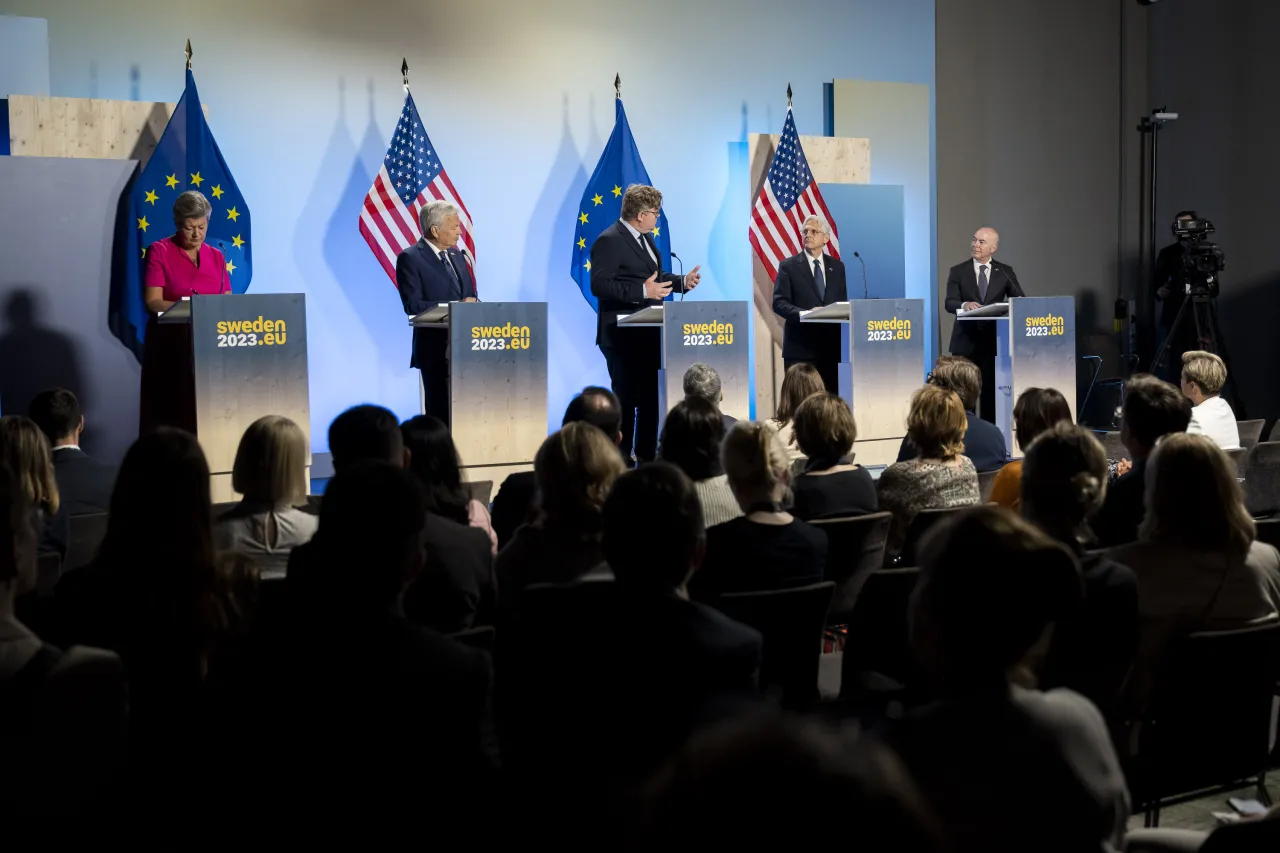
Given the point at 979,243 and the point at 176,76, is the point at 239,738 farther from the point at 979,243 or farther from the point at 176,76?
the point at 979,243

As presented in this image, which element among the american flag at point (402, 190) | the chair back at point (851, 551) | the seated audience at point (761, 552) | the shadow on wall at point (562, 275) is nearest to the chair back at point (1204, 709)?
the seated audience at point (761, 552)

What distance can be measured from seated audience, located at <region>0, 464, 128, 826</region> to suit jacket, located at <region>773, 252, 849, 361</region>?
664 cm

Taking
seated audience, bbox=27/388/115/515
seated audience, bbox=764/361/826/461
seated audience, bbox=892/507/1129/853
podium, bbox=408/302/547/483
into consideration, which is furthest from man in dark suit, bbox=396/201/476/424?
seated audience, bbox=892/507/1129/853

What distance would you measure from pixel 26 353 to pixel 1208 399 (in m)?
6.17

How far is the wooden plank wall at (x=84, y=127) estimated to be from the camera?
731 cm

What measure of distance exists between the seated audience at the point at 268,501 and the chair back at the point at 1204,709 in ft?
6.55

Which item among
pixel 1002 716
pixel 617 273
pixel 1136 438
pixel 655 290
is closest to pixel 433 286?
pixel 617 273

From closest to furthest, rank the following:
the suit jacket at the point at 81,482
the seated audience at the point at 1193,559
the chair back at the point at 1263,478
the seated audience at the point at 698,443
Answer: the seated audience at the point at 1193,559 < the seated audience at the point at 698,443 < the suit jacket at the point at 81,482 < the chair back at the point at 1263,478

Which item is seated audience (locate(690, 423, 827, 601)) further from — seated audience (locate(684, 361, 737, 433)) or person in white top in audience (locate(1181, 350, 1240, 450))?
person in white top in audience (locate(1181, 350, 1240, 450))

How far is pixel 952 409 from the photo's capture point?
4.12 m

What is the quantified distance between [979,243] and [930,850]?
9144mm

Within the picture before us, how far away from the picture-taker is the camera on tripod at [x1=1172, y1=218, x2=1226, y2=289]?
10039 millimetres

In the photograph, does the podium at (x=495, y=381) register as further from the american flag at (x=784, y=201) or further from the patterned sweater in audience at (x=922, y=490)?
the american flag at (x=784, y=201)

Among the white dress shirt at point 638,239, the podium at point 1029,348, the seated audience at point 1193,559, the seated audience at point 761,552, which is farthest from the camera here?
the podium at point 1029,348
